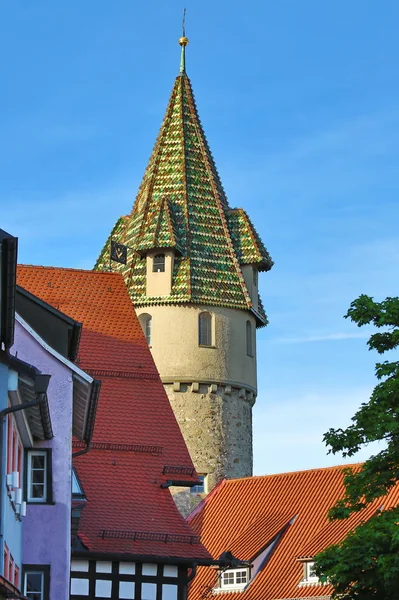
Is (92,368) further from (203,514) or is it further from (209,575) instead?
(203,514)

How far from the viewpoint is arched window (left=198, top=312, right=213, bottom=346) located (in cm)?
5844

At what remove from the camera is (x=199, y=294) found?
192 ft

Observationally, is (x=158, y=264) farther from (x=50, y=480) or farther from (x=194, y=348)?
(x=50, y=480)

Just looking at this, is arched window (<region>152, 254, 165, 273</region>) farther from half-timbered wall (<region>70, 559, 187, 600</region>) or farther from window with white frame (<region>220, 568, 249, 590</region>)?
half-timbered wall (<region>70, 559, 187, 600</region>)

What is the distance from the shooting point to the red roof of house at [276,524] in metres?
45.3

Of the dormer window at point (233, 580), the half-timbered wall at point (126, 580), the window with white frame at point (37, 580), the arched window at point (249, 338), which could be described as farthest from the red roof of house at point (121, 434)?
the arched window at point (249, 338)

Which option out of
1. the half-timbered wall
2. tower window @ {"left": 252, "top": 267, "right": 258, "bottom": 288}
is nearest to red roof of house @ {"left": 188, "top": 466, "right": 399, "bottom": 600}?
tower window @ {"left": 252, "top": 267, "right": 258, "bottom": 288}

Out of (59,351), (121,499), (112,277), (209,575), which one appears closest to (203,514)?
(209,575)

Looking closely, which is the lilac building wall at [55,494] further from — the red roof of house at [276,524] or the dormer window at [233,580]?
the dormer window at [233,580]

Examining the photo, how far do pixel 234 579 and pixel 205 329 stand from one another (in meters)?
13.3

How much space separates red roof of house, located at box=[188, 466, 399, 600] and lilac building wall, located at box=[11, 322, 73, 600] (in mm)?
17830

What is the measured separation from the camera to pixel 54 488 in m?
26.4

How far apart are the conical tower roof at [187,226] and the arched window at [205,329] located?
562mm

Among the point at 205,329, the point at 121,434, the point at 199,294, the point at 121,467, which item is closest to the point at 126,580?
the point at 121,467
